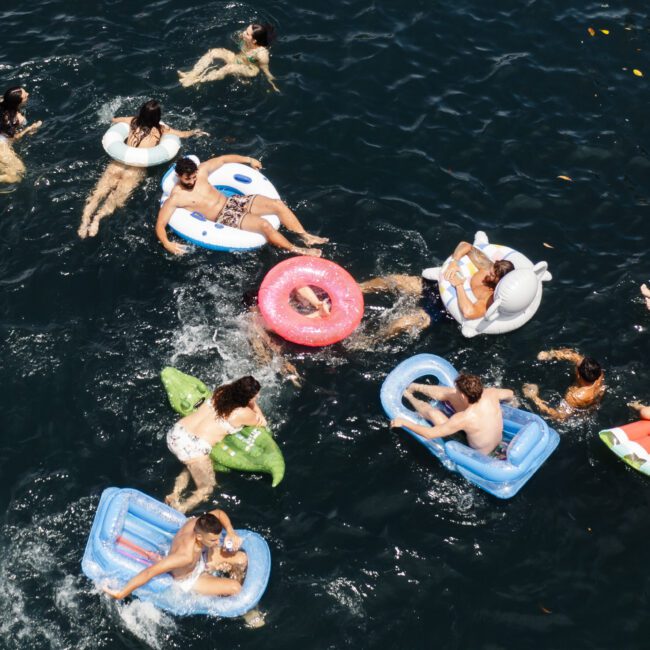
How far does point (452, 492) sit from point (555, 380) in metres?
2.22

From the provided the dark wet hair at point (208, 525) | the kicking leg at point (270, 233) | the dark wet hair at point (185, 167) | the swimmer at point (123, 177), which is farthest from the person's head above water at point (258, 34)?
the dark wet hair at point (208, 525)

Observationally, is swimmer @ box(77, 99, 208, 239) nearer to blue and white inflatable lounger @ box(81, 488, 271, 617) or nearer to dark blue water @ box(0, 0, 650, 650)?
dark blue water @ box(0, 0, 650, 650)

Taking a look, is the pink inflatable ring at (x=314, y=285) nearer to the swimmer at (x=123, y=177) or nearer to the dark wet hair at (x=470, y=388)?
the dark wet hair at (x=470, y=388)

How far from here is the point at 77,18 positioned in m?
13.9

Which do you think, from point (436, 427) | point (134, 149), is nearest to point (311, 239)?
point (134, 149)

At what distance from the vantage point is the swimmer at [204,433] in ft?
28.0

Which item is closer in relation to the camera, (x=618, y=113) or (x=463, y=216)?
(x=463, y=216)

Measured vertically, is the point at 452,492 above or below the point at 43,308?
below

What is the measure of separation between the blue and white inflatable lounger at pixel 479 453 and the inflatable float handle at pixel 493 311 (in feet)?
2.89

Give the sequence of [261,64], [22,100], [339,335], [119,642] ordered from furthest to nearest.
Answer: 1. [261,64]
2. [22,100]
3. [339,335]
4. [119,642]

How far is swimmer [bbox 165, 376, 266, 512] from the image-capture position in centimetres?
854

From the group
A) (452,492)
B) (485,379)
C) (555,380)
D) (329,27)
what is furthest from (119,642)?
(329,27)

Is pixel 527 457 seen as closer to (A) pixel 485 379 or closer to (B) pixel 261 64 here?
(A) pixel 485 379

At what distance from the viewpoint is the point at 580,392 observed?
9555mm
